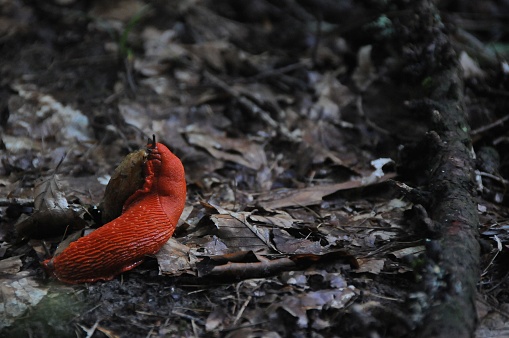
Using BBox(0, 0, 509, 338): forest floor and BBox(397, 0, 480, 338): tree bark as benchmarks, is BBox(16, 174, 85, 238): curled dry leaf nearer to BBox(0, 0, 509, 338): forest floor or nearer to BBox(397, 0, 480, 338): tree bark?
BBox(0, 0, 509, 338): forest floor

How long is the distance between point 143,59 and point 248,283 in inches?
156

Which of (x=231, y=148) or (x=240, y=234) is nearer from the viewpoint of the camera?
(x=240, y=234)

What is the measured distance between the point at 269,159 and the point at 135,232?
2.16 metres

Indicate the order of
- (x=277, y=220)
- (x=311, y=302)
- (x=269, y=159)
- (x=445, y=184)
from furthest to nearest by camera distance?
(x=269, y=159)
(x=277, y=220)
(x=445, y=184)
(x=311, y=302)

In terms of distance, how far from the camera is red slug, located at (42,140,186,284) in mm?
3127

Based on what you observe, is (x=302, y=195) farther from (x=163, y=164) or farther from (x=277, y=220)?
(x=163, y=164)

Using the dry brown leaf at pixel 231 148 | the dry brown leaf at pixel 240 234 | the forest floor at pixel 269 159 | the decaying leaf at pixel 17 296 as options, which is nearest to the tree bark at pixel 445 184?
the forest floor at pixel 269 159

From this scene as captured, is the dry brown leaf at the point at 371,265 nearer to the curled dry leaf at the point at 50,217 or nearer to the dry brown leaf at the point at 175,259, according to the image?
the dry brown leaf at the point at 175,259

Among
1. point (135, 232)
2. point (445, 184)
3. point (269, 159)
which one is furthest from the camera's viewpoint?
point (269, 159)

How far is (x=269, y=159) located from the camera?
16.9 ft

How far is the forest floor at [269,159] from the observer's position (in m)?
2.91

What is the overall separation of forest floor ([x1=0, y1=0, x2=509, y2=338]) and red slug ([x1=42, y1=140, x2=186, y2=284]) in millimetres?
92

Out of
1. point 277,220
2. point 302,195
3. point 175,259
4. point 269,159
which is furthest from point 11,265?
point 269,159

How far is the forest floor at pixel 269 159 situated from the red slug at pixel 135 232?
0.09 m
